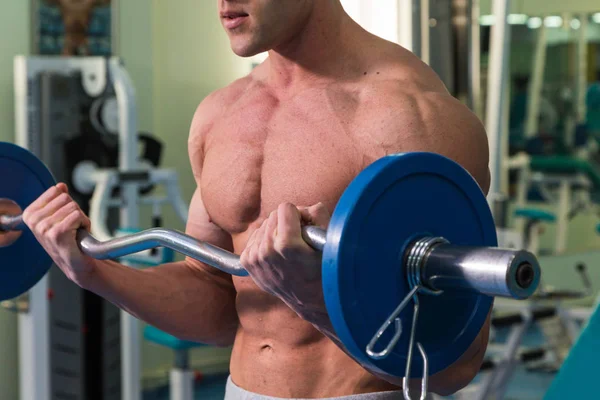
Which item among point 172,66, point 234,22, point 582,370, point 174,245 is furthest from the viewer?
point 172,66

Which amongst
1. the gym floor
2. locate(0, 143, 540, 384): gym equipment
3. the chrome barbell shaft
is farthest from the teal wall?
locate(0, 143, 540, 384): gym equipment

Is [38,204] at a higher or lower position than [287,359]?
higher

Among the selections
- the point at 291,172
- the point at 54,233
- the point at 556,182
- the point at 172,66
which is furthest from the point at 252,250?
the point at 556,182

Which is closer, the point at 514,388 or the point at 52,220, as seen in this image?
the point at 52,220

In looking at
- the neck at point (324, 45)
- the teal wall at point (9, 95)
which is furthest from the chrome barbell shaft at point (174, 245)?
the teal wall at point (9, 95)

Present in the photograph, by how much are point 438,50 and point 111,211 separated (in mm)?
1790

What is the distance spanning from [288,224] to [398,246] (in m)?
0.13

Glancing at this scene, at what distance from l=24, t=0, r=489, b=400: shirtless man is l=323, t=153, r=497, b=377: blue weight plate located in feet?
0.64

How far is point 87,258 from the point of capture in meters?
1.39

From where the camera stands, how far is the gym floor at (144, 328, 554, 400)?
4797 mm

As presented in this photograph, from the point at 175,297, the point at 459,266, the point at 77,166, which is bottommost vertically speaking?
the point at 77,166

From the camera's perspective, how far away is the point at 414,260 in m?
0.95

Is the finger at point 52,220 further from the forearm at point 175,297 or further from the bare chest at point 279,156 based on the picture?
the bare chest at point 279,156

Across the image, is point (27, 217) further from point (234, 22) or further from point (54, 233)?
point (234, 22)
